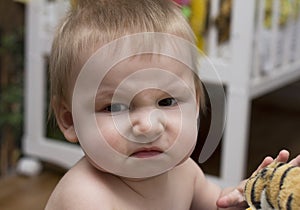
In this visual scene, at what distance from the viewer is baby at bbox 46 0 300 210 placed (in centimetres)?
65

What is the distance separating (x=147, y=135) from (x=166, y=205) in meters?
0.16

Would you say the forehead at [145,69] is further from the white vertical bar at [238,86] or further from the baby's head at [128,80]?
the white vertical bar at [238,86]

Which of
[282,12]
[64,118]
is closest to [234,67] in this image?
[282,12]

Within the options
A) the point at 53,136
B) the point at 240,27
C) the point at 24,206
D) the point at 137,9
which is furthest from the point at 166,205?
the point at 53,136

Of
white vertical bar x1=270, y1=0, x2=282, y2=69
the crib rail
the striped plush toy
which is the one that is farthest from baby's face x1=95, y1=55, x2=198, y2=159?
white vertical bar x1=270, y1=0, x2=282, y2=69

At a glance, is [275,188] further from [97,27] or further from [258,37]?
[258,37]

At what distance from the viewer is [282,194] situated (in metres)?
0.63

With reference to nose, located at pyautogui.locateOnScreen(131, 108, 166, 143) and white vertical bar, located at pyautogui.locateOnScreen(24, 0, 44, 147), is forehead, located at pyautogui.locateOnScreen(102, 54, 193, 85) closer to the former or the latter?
nose, located at pyautogui.locateOnScreen(131, 108, 166, 143)

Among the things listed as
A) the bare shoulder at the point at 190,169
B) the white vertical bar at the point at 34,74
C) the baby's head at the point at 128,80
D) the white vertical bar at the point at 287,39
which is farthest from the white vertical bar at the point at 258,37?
Answer: the baby's head at the point at 128,80

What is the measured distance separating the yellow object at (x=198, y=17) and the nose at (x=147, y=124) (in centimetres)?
114

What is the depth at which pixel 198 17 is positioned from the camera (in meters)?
1.80

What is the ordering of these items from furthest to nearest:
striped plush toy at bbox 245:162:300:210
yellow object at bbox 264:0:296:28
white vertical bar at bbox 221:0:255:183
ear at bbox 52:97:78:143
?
yellow object at bbox 264:0:296:28, white vertical bar at bbox 221:0:255:183, ear at bbox 52:97:78:143, striped plush toy at bbox 245:162:300:210

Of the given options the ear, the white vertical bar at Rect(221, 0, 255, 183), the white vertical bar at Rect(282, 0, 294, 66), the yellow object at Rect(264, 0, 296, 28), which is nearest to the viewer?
the ear

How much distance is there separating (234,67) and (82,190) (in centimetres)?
114
